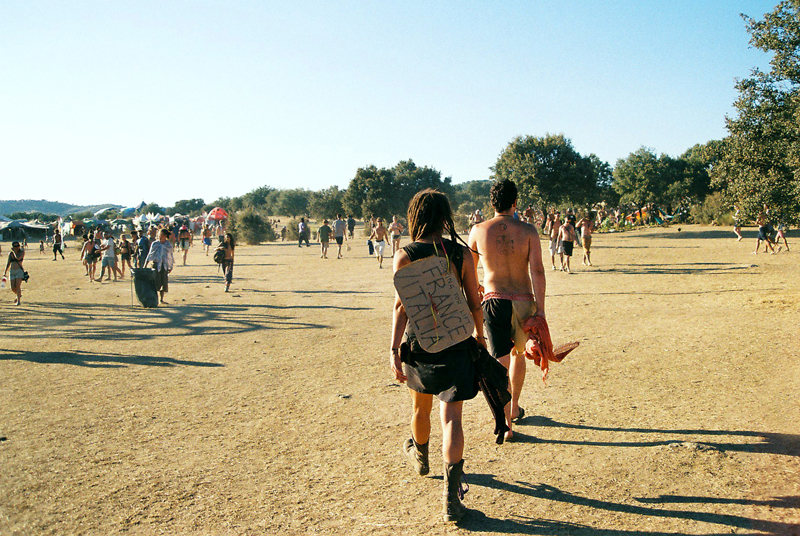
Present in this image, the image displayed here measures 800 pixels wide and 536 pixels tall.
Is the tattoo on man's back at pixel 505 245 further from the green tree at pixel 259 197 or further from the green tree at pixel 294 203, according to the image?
the green tree at pixel 259 197

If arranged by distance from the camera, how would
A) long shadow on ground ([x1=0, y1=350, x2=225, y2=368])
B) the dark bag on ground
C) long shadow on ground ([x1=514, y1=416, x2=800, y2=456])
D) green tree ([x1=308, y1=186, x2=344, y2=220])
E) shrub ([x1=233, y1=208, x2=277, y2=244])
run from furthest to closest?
green tree ([x1=308, y1=186, x2=344, y2=220]), shrub ([x1=233, y1=208, x2=277, y2=244]), the dark bag on ground, long shadow on ground ([x1=0, y1=350, x2=225, y2=368]), long shadow on ground ([x1=514, y1=416, x2=800, y2=456])

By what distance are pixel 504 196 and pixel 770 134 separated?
1069 centimetres

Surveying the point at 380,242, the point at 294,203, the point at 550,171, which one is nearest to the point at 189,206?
the point at 294,203

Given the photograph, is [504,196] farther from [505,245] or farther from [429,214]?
[429,214]

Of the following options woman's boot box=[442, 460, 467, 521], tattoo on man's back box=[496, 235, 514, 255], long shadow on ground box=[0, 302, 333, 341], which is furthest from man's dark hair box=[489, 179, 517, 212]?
long shadow on ground box=[0, 302, 333, 341]

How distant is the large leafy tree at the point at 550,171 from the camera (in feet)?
131

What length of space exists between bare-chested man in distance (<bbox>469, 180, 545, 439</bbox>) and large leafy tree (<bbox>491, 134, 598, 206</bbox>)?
36.2m

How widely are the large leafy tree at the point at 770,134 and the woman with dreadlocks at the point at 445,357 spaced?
9873 mm

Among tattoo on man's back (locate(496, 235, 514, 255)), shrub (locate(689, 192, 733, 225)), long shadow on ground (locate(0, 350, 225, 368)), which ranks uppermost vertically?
shrub (locate(689, 192, 733, 225))

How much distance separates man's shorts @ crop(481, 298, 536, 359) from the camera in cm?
446

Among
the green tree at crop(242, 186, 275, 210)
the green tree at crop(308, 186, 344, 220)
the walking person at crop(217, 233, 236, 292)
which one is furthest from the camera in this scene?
the green tree at crop(242, 186, 275, 210)

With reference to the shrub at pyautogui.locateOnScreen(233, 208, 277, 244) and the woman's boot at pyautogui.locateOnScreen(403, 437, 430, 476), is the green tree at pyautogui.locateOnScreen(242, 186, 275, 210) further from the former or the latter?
the woman's boot at pyautogui.locateOnScreen(403, 437, 430, 476)

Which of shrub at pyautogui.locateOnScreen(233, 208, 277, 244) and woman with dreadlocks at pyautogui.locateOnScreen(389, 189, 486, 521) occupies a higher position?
shrub at pyautogui.locateOnScreen(233, 208, 277, 244)

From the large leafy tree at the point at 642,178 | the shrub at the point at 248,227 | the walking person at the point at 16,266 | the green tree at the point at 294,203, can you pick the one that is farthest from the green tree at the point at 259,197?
the walking person at the point at 16,266
